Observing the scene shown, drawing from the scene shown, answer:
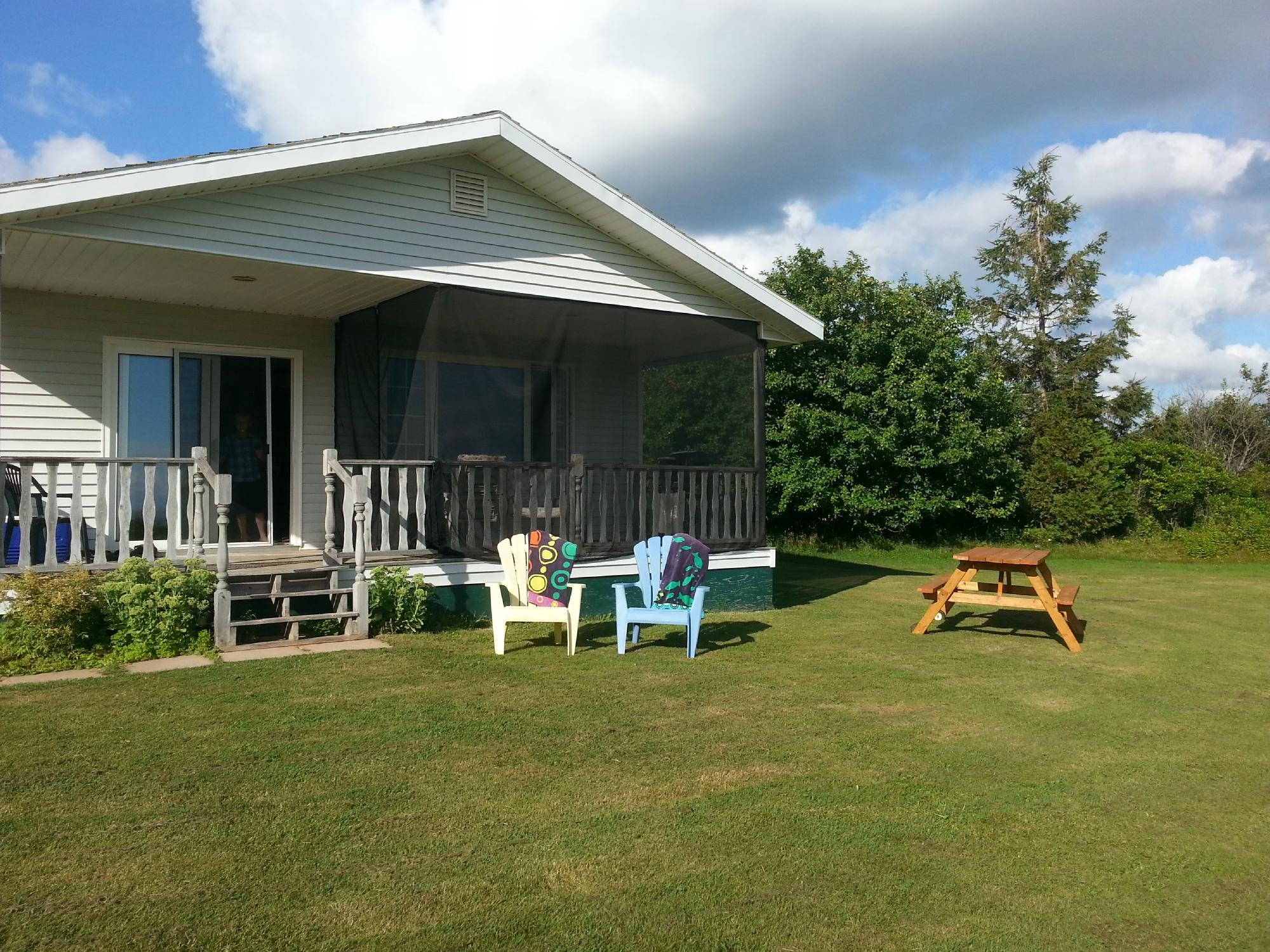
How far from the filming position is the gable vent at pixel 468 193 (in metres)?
8.30

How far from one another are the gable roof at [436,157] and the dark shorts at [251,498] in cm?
341

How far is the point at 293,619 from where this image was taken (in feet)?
23.4

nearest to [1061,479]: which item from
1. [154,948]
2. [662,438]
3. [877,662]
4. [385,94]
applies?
[662,438]

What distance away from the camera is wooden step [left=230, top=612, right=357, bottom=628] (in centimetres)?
686

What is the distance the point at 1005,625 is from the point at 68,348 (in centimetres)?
884

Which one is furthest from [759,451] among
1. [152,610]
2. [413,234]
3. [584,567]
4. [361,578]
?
[152,610]

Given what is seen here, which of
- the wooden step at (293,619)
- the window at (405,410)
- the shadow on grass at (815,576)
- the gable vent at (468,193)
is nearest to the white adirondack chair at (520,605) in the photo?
the wooden step at (293,619)

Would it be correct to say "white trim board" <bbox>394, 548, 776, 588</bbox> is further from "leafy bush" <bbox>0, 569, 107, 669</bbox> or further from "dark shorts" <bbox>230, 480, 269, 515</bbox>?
"dark shorts" <bbox>230, 480, 269, 515</bbox>

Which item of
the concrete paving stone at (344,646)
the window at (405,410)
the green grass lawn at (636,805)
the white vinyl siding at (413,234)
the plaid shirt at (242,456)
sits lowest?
the green grass lawn at (636,805)

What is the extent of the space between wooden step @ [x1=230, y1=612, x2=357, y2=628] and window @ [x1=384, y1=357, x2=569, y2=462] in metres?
2.21

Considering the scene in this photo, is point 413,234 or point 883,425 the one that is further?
point 883,425

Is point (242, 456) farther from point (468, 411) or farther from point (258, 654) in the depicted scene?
point (258, 654)

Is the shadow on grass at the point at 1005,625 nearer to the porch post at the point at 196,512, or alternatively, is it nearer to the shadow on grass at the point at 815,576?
the shadow on grass at the point at 815,576

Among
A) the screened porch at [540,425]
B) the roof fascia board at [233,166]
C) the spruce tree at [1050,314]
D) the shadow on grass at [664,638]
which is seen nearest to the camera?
the roof fascia board at [233,166]
